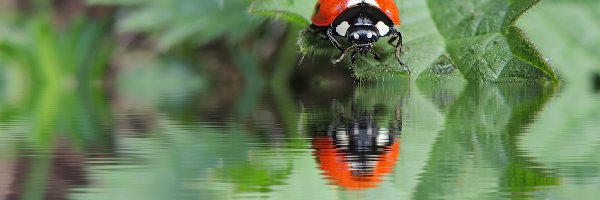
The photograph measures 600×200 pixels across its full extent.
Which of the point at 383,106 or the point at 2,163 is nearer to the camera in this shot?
the point at 2,163

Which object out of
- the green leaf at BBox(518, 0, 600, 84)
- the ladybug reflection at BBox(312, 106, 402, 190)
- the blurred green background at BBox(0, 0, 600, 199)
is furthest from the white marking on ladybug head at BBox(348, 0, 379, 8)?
the green leaf at BBox(518, 0, 600, 84)

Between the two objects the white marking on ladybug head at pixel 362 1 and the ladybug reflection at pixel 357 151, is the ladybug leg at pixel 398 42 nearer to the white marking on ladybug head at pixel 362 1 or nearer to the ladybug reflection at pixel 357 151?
the white marking on ladybug head at pixel 362 1

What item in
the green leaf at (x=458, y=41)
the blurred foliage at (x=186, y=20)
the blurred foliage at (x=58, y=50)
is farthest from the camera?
the blurred foliage at (x=58, y=50)

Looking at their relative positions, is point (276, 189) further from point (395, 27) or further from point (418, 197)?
point (395, 27)

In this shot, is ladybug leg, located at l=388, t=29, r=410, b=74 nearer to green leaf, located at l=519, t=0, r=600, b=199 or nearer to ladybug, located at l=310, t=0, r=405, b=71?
ladybug, located at l=310, t=0, r=405, b=71

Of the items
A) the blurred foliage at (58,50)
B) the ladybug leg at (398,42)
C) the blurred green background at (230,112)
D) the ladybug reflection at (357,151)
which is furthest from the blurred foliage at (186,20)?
the ladybug reflection at (357,151)

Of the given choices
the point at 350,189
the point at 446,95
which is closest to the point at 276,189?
the point at 350,189
